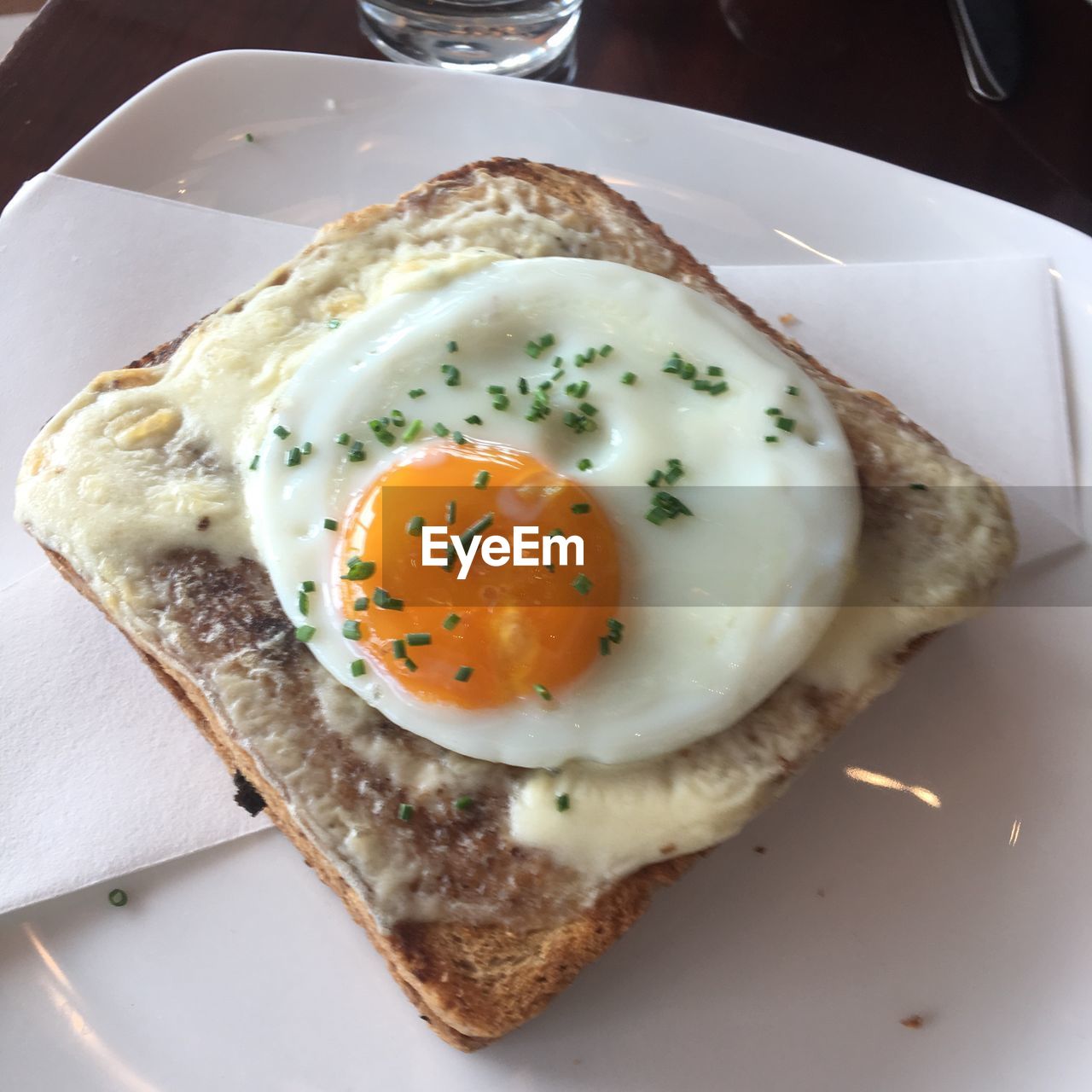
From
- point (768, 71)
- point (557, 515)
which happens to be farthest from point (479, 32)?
point (557, 515)

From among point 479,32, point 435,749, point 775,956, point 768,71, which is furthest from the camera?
point 768,71

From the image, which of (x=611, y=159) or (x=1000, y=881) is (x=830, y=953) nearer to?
(x=1000, y=881)

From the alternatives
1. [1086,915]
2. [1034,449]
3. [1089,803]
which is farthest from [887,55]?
[1086,915]

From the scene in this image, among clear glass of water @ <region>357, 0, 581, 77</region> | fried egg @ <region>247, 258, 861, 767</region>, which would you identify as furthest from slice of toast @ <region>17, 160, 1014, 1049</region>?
clear glass of water @ <region>357, 0, 581, 77</region>

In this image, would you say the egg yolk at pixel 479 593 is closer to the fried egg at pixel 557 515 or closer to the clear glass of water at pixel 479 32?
the fried egg at pixel 557 515

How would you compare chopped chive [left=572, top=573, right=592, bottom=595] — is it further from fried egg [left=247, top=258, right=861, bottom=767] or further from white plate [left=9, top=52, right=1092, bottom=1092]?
white plate [left=9, top=52, right=1092, bottom=1092]

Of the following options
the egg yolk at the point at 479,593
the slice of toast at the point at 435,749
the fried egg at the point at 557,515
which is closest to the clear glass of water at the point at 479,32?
the slice of toast at the point at 435,749

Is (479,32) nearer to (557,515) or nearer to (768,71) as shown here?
(768,71)
